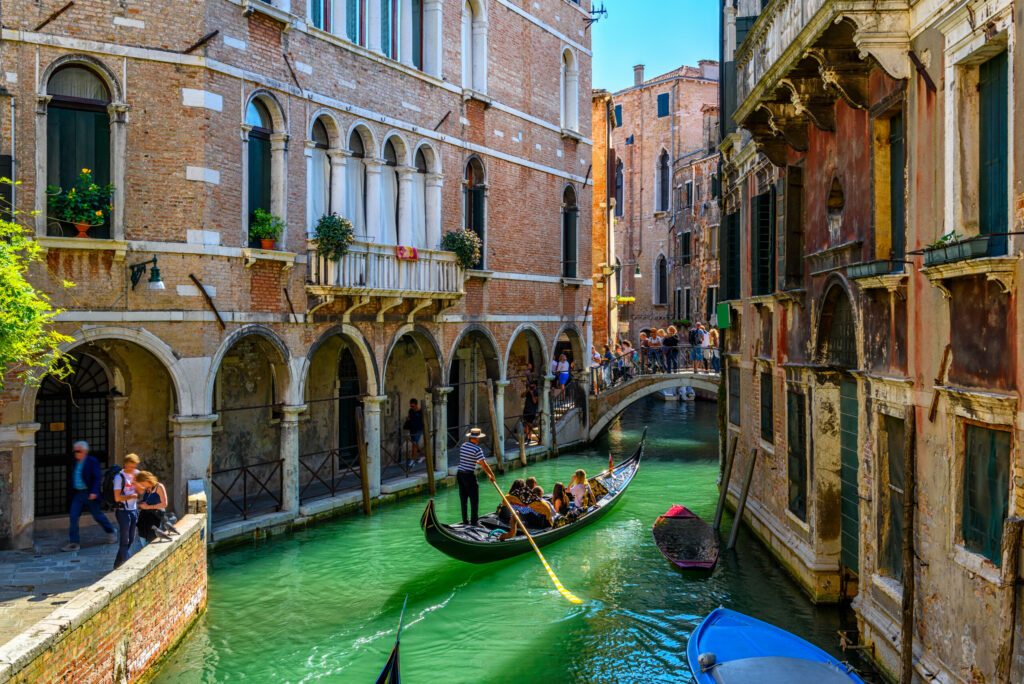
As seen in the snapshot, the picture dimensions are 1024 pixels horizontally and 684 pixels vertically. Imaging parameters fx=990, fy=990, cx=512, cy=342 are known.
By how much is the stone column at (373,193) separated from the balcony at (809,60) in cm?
592

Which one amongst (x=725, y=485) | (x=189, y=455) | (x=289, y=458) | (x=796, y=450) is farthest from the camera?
(x=289, y=458)

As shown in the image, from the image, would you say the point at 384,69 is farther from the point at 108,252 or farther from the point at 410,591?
the point at 410,591

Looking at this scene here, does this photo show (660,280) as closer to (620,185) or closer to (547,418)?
(620,185)

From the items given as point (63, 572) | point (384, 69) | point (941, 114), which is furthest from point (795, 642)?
point (384, 69)

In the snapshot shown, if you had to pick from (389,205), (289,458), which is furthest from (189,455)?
(389,205)

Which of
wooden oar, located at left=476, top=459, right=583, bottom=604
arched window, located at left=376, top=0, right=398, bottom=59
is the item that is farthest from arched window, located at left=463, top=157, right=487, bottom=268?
wooden oar, located at left=476, top=459, right=583, bottom=604

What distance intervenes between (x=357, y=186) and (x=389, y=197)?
873mm

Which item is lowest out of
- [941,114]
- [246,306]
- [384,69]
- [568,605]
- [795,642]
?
[568,605]

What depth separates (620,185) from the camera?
4112 centimetres

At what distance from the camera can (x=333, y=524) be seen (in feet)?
46.5

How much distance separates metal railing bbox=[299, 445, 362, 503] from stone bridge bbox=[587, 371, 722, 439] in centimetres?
740

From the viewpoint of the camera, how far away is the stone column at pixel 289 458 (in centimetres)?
1357

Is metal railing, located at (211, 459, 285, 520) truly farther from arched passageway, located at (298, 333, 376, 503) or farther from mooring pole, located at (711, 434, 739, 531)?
mooring pole, located at (711, 434, 739, 531)

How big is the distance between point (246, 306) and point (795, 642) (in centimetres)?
836
